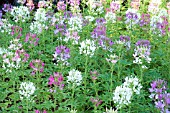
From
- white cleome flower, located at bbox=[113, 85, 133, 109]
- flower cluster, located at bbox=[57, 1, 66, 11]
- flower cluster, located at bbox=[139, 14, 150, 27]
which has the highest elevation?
flower cluster, located at bbox=[57, 1, 66, 11]

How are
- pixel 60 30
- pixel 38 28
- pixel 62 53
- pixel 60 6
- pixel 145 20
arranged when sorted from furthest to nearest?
pixel 60 6, pixel 145 20, pixel 38 28, pixel 60 30, pixel 62 53

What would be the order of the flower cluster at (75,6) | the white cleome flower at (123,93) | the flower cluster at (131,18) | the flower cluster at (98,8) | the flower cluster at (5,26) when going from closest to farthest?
1. the white cleome flower at (123,93)
2. the flower cluster at (5,26)
3. the flower cluster at (131,18)
4. the flower cluster at (75,6)
5. the flower cluster at (98,8)

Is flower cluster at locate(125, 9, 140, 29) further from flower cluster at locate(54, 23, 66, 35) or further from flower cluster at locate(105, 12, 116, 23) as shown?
flower cluster at locate(54, 23, 66, 35)

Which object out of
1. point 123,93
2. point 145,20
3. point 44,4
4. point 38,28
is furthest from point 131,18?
point 123,93

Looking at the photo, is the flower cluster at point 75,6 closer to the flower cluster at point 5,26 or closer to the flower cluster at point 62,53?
the flower cluster at point 5,26

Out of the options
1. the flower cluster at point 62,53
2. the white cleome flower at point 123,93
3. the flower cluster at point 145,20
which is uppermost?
the flower cluster at point 145,20

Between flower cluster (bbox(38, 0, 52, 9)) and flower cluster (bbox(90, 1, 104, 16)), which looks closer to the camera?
flower cluster (bbox(38, 0, 52, 9))

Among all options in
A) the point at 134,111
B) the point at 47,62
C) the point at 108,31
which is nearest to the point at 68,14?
the point at 108,31

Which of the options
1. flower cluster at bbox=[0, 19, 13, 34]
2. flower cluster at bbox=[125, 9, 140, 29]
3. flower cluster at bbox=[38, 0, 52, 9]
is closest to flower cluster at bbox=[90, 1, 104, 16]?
flower cluster at bbox=[38, 0, 52, 9]

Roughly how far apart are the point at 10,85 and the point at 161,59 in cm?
224

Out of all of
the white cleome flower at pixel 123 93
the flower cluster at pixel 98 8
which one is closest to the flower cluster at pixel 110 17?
the flower cluster at pixel 98 8

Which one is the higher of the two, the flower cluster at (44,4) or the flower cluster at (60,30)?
the flower cluster at (44,4)

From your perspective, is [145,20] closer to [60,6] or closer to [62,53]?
[60,6]

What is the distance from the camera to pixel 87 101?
15.2 feet
